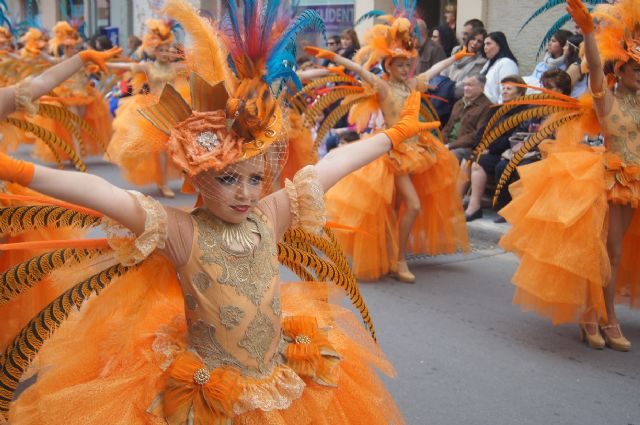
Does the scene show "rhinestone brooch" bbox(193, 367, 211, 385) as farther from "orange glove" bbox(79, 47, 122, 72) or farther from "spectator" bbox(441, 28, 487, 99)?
"spectator" bbox(441, 28, 487, 99)

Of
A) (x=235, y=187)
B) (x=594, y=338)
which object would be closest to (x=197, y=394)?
(x=235, y=187)

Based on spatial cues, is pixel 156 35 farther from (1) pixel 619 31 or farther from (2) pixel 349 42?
(1) pixel 619 31

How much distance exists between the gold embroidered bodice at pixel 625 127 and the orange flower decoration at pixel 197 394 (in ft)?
10.7

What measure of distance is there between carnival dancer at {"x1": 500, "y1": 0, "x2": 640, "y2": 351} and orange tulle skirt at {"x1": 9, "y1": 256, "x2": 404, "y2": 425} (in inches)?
85.3

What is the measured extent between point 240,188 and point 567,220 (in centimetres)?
274

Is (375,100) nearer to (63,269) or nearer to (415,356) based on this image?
(415,356)

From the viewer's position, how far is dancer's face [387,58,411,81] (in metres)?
6.59

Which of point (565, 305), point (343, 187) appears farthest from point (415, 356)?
point (343, 187)

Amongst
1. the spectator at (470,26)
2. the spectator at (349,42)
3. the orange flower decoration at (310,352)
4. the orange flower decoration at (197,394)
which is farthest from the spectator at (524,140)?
the orange flower decoration at (197,394)

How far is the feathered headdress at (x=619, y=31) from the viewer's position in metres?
4.67

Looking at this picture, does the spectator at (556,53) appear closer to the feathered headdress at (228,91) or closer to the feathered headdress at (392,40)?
the feathered headdress at (392,40)

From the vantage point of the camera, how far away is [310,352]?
9.06 ft

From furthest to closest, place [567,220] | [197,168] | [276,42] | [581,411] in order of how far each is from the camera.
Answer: [567,220] < [581,411] < [276,42] < [197,168]

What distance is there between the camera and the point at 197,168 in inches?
100
